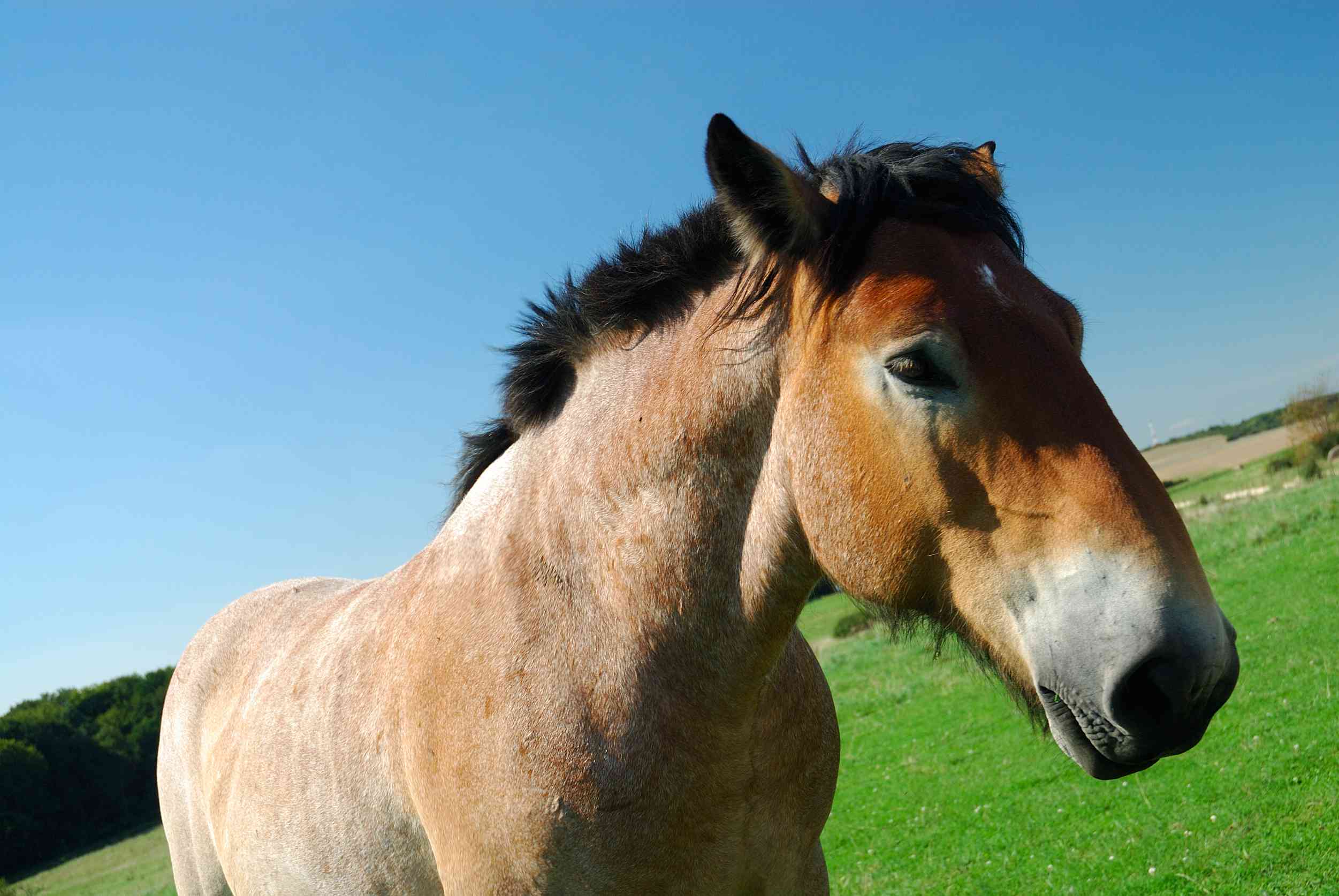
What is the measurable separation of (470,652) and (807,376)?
1361mm

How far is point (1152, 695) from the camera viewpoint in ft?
5.69

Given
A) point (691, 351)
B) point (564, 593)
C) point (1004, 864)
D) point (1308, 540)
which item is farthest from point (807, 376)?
point (1308, 540)

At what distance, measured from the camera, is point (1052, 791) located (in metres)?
8.65

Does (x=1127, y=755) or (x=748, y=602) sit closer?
(x=1127, y=755)

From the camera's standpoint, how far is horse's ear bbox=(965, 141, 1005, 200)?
2521mm

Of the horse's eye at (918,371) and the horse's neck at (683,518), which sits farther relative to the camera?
the horse's neck at (683,518)

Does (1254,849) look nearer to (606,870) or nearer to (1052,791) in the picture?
(1052,791)

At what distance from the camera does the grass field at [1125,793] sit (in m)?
5.89

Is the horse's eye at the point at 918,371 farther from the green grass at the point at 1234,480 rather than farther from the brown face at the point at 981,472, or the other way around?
the green grass at the point at 1234,480

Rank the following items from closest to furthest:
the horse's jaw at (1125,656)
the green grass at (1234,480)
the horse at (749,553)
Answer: the horse's jaw at (1125,656)
the horse at (749,553)
the green grass at (1234,480)

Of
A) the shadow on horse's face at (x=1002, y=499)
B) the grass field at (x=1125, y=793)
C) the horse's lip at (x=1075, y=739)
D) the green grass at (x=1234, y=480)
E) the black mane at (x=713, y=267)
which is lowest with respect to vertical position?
the green grass at (x=1234, y=480)

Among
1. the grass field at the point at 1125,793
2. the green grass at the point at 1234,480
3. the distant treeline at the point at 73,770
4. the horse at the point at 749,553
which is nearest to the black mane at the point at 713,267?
the horse at the point at 749,553

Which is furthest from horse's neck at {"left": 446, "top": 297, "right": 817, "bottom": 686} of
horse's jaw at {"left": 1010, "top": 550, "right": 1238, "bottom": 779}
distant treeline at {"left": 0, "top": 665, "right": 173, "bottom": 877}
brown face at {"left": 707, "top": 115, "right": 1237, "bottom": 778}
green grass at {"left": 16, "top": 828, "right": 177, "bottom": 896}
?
distant treeline at {"left": 0, "top": 665, "right": 173, "bottom": 877}

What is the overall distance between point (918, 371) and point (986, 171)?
3.12 ft
